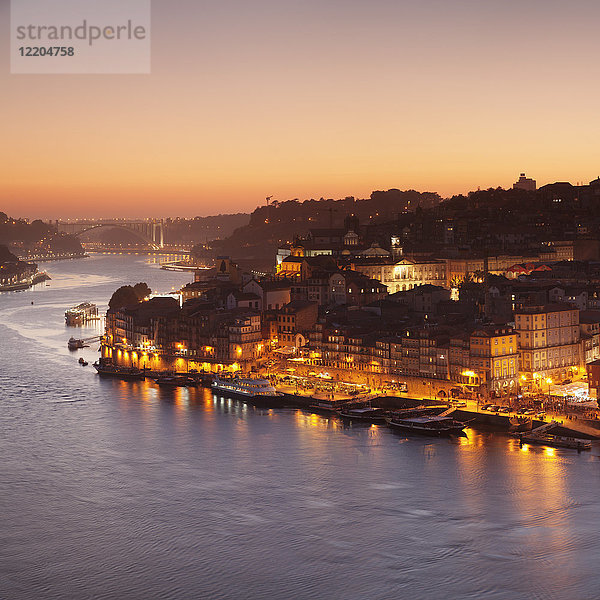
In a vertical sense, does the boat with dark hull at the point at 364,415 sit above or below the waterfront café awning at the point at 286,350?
below

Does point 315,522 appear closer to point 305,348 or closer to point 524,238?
point 305,348

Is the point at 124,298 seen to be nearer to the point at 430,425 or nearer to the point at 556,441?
the point at 430,425

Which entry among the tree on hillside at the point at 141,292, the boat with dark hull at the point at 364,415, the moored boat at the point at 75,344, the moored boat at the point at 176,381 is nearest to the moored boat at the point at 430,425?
the boat with dark hull at the point at 364,415

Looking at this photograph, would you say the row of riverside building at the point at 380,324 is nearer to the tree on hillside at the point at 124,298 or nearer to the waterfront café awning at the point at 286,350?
the waterfront café awning at the point at 286,350

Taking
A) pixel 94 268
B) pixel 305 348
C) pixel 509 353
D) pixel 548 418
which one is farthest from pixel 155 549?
pixel 94 268

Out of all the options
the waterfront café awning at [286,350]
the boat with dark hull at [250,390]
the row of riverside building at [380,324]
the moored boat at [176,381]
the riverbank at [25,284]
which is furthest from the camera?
the riverbank at [25,284]

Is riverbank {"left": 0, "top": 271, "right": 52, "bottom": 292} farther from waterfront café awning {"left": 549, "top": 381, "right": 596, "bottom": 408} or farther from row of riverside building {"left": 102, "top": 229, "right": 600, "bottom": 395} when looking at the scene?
waterfront café awning {"left": 549, "top": 381, "right": 596, "bottom": 408}
